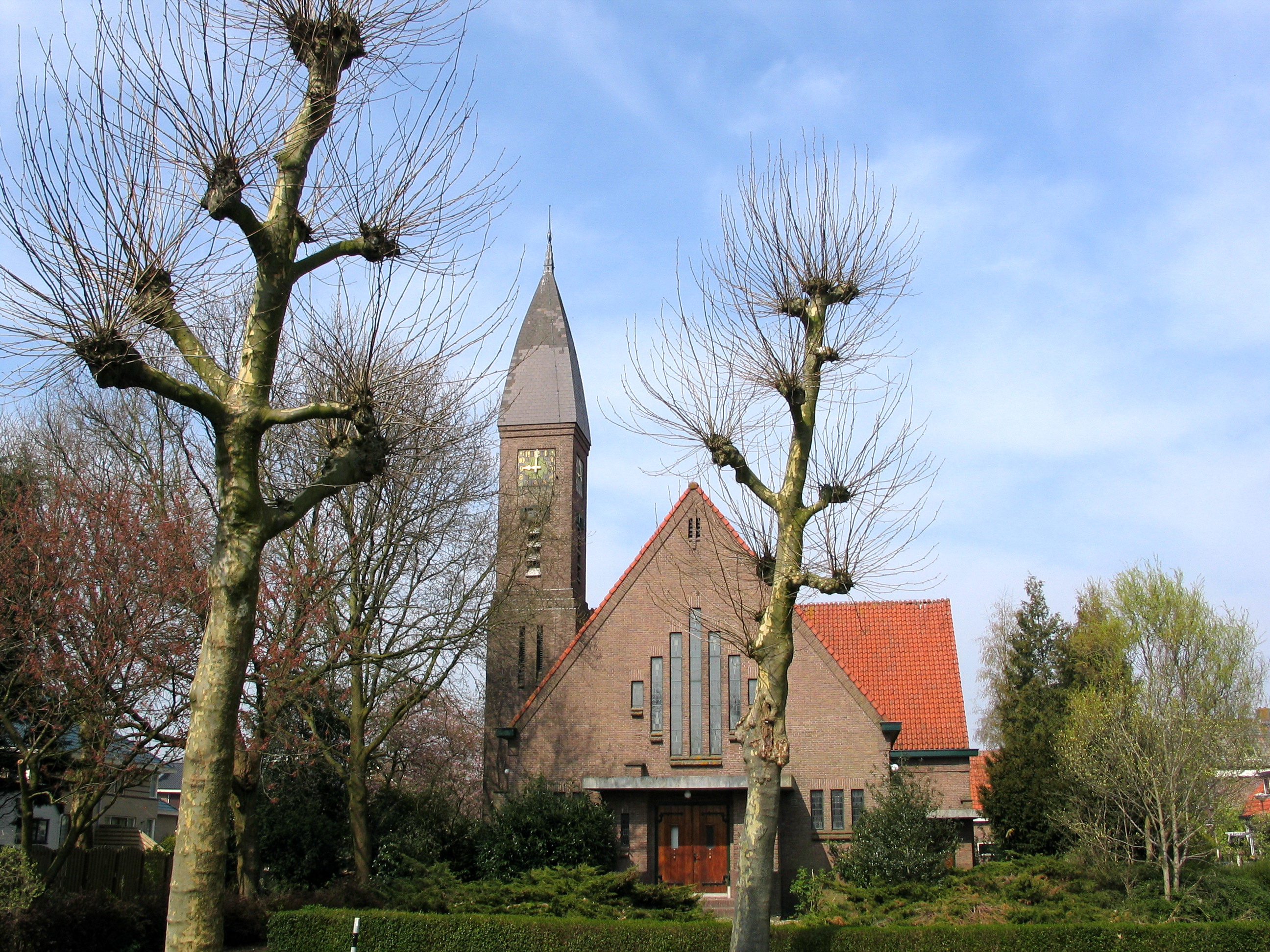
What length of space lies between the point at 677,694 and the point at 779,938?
13.2 meters

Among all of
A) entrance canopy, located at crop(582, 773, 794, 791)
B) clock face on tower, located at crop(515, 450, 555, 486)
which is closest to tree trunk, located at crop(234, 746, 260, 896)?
entrance canopy, located at crop(582, 773, 794, 791)

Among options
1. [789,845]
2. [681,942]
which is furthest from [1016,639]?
[681,942]

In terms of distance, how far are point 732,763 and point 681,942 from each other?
40.2 ft

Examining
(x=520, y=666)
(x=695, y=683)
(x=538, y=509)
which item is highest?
(x=538, y=509)

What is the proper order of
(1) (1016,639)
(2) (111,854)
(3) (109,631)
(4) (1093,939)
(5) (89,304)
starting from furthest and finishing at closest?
(1) (1016,639) → (2) (111,854) → (3) (109,631) → (4) (1093,939) → (5) (89,304)

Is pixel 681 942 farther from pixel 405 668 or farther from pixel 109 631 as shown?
pixel 405 668

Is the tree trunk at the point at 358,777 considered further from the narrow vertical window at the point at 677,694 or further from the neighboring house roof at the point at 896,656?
the narrow vertical window at the point at 677,694

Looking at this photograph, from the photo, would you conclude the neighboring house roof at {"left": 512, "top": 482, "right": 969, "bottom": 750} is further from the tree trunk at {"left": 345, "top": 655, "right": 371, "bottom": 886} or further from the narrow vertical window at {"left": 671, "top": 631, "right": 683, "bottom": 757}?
the tree trunk at {"left": 345, "top": 655, "right": 371, "bottom": 886}

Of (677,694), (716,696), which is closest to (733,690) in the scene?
(716,696)

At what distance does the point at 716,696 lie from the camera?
27609 mm

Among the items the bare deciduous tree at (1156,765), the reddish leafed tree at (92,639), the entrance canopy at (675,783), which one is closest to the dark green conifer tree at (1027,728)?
the bare deciduous tree at (1156,765)

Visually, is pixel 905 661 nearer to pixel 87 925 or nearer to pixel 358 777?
pixel 358 777

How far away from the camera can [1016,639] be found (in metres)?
42.1

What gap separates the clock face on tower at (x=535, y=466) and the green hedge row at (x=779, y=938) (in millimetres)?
18678
